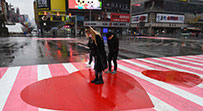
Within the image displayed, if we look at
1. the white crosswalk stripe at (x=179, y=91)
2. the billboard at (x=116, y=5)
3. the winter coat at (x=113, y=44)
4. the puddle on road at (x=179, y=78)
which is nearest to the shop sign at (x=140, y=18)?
the billboard at (x=116, y=5)

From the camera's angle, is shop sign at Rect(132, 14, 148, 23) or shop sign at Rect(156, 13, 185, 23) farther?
shop sign at Rect(132, 14, 148, 23)

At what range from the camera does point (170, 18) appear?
55156mm

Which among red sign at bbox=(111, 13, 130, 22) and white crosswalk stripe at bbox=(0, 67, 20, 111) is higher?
red sign at bbox=(111, 13, 130, 22)

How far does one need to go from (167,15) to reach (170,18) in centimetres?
195

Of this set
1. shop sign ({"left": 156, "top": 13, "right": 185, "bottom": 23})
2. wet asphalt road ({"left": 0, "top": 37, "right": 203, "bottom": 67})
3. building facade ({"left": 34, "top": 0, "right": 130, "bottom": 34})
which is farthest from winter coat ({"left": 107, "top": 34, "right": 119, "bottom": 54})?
shop sign ({"left": 156, "top": 13, "right": 185, "bottom": 23})

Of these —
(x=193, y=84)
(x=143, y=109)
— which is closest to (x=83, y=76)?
(x=143, y=109)

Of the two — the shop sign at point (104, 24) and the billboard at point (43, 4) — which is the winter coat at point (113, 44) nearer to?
the shop sign at point (104, 24)

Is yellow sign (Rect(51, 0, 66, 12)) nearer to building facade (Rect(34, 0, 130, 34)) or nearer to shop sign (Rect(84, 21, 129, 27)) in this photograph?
building facade (Rect(34, 0, 130, 34))

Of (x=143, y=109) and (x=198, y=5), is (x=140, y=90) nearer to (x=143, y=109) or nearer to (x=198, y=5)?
(x=143, y=109)

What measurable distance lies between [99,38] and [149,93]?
2169mm

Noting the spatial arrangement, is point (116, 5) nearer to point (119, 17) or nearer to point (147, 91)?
point (119, 17)

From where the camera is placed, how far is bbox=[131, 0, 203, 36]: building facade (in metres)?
53.7

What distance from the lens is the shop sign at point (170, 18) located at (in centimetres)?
5358

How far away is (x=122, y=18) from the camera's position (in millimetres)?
53344
